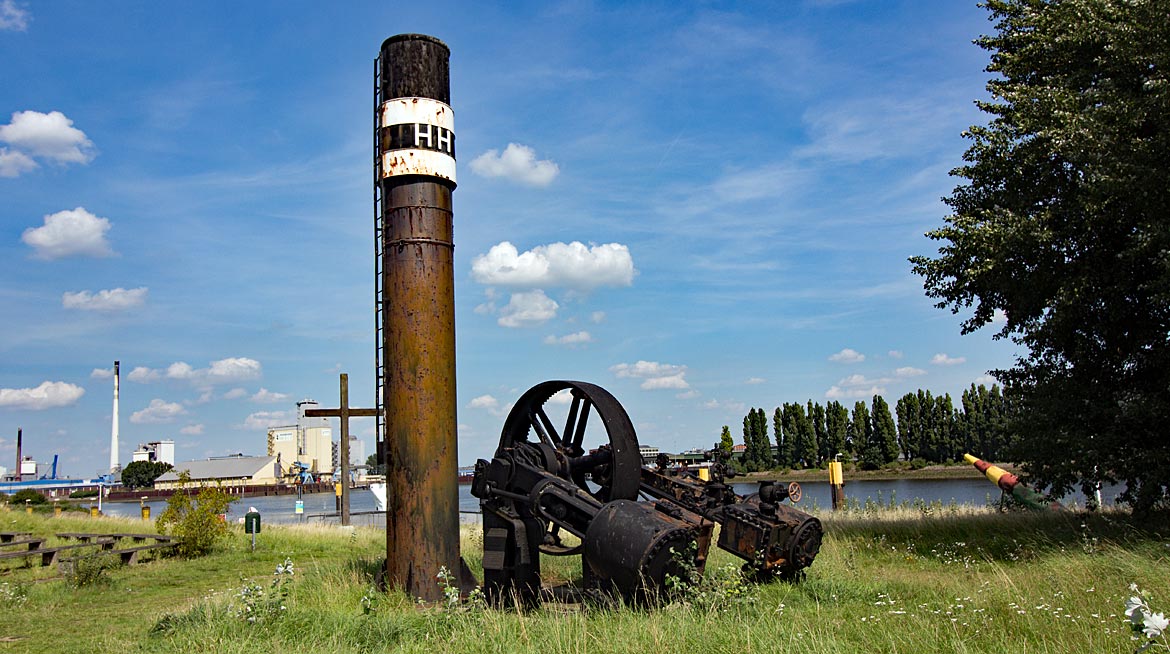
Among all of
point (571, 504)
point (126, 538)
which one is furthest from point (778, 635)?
point (126, 538)

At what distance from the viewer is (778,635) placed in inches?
237

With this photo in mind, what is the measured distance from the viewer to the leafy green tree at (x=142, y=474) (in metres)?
123

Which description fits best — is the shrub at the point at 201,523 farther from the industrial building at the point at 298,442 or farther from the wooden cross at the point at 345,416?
the industrial building at the point at 298,442

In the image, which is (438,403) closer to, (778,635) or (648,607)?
(648,607)

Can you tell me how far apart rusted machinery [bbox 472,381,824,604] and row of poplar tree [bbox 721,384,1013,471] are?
5782cm

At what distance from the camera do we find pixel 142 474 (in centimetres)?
12544

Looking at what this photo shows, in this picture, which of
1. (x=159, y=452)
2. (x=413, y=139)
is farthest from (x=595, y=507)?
(x=159, y=452)

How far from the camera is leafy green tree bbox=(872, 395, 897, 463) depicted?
70.8 metres

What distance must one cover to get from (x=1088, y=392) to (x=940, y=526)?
10.2ft

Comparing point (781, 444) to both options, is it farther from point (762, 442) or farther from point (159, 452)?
point (159, 452)

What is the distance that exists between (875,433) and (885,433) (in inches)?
48.0

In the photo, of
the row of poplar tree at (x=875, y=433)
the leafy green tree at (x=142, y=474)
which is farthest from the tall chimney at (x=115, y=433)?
the row of poplar tree at (x=875, y=433)

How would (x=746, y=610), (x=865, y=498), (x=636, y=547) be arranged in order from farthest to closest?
(x=865, y=498)
(x=636, y=547)
(x=746, y=610)

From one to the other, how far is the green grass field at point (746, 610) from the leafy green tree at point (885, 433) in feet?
197
